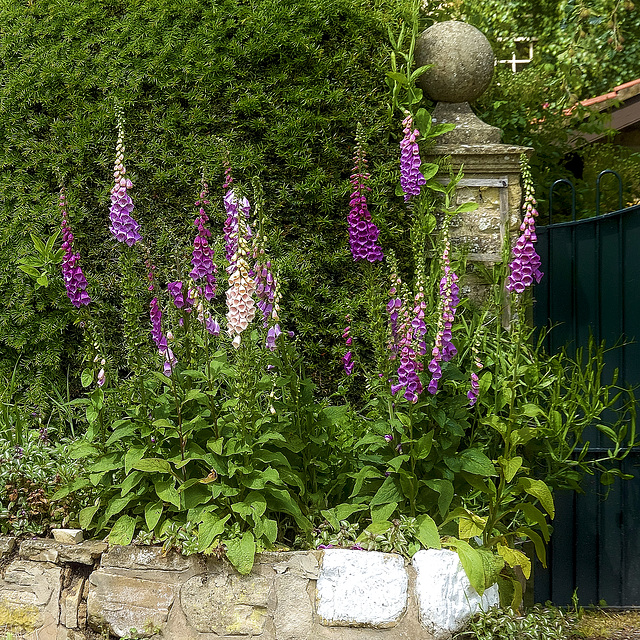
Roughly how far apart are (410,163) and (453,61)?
83cm

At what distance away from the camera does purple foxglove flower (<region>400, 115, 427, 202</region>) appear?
3391 millimetres

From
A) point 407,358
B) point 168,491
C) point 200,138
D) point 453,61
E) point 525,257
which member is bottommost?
point 168,491

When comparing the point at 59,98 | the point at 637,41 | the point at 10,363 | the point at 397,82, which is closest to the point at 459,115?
the point at 397,82

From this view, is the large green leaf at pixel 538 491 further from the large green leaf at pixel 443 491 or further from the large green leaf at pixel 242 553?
the large green leaf at pixel 242 553

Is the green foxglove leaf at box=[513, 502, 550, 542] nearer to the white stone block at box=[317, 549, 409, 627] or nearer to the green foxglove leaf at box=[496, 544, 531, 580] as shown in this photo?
the green foxglove leaf at box=[496, 544, 531, 580]

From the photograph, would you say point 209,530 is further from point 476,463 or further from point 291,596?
point 476,463

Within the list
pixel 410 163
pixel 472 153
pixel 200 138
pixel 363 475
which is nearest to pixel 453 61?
pixel 472 153

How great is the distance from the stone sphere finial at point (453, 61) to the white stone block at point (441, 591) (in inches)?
95.0

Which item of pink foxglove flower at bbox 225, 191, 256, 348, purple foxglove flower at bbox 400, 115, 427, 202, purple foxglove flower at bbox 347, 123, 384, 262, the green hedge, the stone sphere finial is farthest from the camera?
the stone sphere finial

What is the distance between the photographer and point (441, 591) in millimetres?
2775

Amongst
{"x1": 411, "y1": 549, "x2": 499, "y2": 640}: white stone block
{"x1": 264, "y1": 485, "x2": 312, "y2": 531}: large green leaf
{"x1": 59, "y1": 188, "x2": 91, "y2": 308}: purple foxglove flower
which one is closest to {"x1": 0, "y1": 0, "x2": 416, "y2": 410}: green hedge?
{"x1": 59, "y1": 188, "x2": 91, "y2": 308}: purple foxglove flower

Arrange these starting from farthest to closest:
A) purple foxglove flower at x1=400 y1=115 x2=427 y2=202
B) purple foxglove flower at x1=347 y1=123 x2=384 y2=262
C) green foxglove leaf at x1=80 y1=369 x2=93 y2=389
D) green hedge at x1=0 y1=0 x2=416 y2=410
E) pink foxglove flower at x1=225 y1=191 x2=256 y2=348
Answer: green hedge at x1=0 y1=0 x2=416 y2=410 → purple foxglove flower at x1=400 y1=115 x2=427 y2=202 → purple foxglove flower at x1=347 y1=123 x2=384 y2=262 → green foxglove leaf at x1=80 y1=369 x2=93 y2=389 → pink foxglove flower at x1=225 y1=191 x2=256 y2=348

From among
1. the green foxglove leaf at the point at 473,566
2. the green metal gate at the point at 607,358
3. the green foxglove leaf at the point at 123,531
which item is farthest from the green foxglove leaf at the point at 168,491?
the green metal gate at the point at 607,358

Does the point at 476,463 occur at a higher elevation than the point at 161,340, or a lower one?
lower
